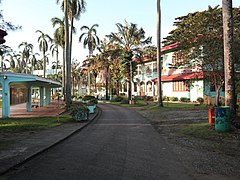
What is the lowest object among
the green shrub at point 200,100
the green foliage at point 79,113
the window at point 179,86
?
the green foliage at point 79,113

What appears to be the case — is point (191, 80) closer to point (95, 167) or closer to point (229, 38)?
point (229, 38)

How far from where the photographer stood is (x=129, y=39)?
37094mm

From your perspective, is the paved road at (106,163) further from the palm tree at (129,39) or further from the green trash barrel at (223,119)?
the palm tree at (129,39)

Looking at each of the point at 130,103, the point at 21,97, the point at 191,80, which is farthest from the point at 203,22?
Answer: the point at 21,97

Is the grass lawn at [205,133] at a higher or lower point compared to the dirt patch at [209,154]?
higher

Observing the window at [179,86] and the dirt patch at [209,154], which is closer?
the dirt patch at [209,154]

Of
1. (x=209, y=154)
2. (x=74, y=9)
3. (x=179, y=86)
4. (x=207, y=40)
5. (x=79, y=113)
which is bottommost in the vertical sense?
(x=209, y=154)

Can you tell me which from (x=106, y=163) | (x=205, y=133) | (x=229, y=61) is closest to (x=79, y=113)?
(x=205, y=133)

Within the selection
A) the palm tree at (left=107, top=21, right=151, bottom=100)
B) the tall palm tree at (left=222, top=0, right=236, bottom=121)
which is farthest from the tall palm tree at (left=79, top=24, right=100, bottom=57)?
the tall palm tree at (left=222, top=0, right=236, bottom=121)

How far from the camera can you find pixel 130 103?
117ft

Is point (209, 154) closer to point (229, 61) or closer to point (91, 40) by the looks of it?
point (229, 61)

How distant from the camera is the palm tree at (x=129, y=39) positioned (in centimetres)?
3622

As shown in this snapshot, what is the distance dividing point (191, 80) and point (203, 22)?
765cm

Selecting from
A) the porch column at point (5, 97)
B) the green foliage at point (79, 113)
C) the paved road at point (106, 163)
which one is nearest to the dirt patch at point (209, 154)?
the paved road at point (106, 163)
